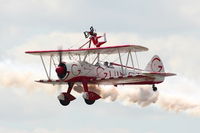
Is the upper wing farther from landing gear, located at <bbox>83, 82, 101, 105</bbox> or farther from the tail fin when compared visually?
the tail fin

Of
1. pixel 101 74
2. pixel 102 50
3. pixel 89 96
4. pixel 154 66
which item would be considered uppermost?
pixel 102 50

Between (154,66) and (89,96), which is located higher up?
(154,66)

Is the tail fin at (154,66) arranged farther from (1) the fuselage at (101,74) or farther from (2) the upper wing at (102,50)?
(2) the upper wing at (102,50)

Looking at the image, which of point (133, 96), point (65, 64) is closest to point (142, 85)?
point (133, 96)

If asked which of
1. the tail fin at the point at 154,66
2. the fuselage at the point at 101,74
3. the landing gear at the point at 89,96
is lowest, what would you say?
the landing gear at the point at 89,96

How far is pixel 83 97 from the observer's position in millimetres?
105000

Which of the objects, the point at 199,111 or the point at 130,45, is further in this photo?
the point at 199,111

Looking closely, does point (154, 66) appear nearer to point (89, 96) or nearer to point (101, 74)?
point (101, 74)

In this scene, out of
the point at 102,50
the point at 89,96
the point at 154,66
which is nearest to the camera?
the point at 89,96

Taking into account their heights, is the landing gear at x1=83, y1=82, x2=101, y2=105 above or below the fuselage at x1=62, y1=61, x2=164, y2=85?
below

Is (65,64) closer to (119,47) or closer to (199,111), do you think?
(119,47)

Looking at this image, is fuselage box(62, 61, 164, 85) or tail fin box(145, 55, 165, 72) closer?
fuselage box(62, 61, 164, 85)

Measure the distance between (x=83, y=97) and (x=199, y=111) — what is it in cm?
993

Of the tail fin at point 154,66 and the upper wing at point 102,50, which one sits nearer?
the upper wing at point 102,50
